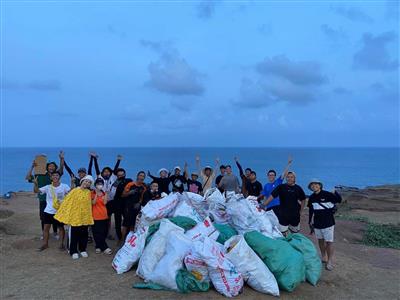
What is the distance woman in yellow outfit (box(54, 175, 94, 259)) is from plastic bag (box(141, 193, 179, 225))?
111cm

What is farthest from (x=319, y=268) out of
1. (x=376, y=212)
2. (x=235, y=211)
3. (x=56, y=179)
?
(x=376, y=212)

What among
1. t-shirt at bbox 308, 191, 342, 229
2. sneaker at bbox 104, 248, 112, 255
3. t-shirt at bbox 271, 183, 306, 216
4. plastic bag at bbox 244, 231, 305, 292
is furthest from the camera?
sneaker at bbox 104, 248, 112, 255

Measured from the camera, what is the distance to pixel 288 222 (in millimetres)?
7629

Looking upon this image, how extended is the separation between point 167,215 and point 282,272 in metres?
2.37

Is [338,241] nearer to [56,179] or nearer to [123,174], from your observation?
[123,174]

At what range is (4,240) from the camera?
8.98 m

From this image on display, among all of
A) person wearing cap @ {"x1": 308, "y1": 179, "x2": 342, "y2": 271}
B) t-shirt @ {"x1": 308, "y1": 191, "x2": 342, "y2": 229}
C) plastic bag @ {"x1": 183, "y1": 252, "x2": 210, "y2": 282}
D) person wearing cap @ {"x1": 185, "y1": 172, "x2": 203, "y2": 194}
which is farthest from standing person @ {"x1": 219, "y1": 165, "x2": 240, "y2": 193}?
plastic bag @ {"x1": 183, "y1": 252, "x2": 210, "y2": 282}

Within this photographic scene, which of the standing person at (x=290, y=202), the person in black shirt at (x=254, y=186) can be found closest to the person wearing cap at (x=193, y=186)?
the person in black shirt at (x=254, y=186)

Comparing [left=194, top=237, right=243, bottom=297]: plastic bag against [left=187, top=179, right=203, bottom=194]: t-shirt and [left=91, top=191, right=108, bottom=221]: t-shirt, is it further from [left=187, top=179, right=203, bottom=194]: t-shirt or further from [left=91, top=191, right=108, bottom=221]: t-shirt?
[left=187, top=179, right=203, bottom=194]: t-shirt

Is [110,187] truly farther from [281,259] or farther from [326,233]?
[326,233]

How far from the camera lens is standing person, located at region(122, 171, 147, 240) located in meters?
7.90

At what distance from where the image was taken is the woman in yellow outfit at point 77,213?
7.50 meters

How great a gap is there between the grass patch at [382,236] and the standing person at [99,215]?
6.75 metres

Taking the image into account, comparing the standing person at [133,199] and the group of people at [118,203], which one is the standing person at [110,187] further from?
the standing person at [133,199]
